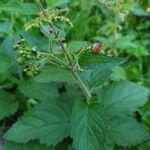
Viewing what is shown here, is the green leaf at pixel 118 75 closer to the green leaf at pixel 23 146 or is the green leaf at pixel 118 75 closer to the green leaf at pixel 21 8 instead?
the green leaf at pixel 23 146

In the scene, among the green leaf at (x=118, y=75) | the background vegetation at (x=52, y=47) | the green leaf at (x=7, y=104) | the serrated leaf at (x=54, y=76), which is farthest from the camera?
the green leaf at (x=118, y=75)

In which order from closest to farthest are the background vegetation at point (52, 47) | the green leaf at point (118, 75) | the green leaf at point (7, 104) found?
1. the background vegetation at point (52, 47)
2. the green leaf at point (7, 104)
3. the green leaf at point (118, 75)

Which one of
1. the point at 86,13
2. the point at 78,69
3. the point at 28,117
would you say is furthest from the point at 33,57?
the point at 86,13

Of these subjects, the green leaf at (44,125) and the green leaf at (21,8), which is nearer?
the green leaf at (21,8)

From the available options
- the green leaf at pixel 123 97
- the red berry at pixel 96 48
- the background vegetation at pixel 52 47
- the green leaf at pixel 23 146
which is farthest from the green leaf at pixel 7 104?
the red berry at pixel 96 48

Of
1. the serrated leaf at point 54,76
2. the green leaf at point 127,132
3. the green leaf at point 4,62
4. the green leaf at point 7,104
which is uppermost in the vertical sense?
the green leaf at point 4,62

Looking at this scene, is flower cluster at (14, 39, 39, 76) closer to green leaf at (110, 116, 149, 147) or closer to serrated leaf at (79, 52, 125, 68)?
serrated leaf at (79, 52, 125, 68)

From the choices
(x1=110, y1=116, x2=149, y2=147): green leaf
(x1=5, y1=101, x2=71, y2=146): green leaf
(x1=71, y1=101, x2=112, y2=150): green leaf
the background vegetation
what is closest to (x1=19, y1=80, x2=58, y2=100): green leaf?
the background vegetation
